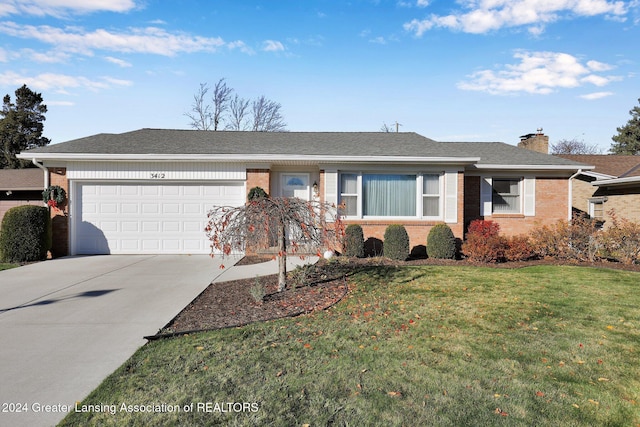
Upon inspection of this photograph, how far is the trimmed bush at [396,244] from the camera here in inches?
404

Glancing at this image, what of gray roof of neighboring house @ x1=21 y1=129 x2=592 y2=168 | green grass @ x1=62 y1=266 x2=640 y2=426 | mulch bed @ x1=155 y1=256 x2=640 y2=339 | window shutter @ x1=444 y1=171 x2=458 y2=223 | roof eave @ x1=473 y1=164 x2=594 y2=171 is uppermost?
gray roof of neighboring house @ x1=21 y1=129 x2=592 y2=168

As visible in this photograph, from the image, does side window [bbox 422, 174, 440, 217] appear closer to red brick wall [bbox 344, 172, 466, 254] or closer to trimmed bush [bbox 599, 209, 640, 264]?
red brick wall [bbox 344, 172, 466, 254]

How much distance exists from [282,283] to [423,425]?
429 centimetres

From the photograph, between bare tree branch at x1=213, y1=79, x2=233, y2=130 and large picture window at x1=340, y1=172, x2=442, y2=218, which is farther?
bare tree branch at x1=213, y1=79, x2=233, y2=130

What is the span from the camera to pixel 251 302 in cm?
600

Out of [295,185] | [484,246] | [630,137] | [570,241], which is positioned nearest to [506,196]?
[570,241]

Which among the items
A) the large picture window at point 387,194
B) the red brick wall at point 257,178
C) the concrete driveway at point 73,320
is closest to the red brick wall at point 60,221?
the concrete driveway at point 73,320

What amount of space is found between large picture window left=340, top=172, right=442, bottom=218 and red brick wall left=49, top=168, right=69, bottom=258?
861 centimetres

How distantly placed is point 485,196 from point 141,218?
11.7m

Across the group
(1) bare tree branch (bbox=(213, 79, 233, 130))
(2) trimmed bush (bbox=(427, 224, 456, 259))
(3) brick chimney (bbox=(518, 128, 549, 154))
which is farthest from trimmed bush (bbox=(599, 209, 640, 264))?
(1) bare tree branch (bbox=(213, 79, 233, 130))

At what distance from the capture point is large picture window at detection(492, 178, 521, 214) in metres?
13.0

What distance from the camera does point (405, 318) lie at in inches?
206

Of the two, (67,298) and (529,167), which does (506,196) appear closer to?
(529,167)

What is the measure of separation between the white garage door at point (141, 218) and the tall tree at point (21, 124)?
22.9 meters
